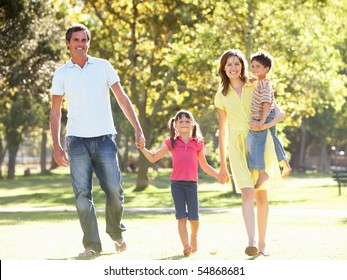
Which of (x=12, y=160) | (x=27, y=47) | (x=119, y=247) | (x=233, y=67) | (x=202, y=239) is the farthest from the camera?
(x=12, y=160)

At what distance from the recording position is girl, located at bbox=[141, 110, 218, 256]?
10891 millimetres

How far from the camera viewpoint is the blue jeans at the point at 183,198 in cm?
1091

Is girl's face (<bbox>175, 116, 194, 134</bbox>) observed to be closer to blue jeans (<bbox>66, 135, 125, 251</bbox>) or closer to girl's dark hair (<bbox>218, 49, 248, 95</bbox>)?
girl's dark hair (<bbox>218, 49, 248, 95</bbox>)

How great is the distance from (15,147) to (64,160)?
52.0 metres

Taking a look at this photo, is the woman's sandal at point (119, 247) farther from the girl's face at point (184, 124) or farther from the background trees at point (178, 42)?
the background trees at point (178, 42)

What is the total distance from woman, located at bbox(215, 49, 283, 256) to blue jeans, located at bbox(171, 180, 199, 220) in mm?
528

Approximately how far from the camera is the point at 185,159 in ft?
35.9

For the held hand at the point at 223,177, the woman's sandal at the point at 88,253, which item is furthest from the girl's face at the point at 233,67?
the woman's sandal at the point at 88,253

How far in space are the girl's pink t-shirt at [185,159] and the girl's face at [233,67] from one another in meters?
1.00

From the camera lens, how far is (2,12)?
31.7 metres

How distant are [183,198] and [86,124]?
4.68 ft

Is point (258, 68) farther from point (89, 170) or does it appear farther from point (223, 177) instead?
point (89, 170)

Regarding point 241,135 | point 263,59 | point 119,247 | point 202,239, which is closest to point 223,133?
point 241,135

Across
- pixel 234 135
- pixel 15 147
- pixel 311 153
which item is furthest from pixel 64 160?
pixel 311 153
